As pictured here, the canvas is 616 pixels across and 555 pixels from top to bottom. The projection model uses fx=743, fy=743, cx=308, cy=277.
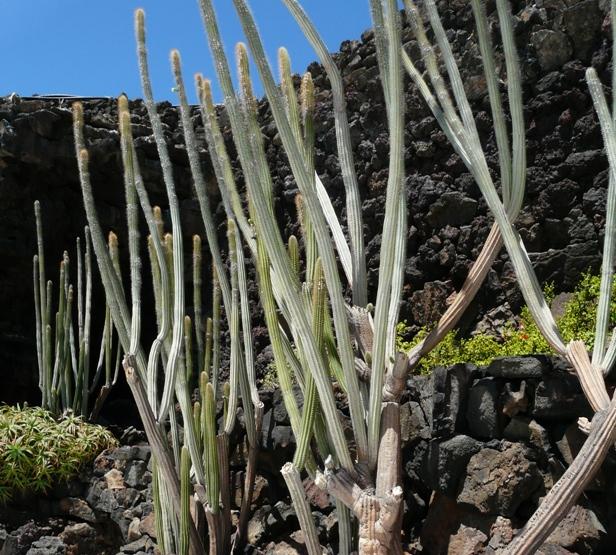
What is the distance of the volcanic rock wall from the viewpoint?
16.8ft

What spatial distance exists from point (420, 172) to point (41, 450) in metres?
3.53

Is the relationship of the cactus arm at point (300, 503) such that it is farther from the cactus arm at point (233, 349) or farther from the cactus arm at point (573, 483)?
the cactus arm at point (233, 349)

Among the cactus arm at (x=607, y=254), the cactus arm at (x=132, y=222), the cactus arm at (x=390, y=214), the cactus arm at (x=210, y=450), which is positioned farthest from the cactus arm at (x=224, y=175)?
the cactus arm at (x=607, y=254)

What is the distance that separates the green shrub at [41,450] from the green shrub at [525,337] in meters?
2.38

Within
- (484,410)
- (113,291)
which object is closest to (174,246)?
(113,291)

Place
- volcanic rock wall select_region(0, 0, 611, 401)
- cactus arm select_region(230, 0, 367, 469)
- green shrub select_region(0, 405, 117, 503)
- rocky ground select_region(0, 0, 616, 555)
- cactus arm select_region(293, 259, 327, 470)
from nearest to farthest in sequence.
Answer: cactus arm select_region(230, 0, 367, 469) < cactus arm select_region(293, 259, 327, 470) < rocky ground select_region(0, 0, 616, 555) < green shrub select_region(0, 405, 117, 503) < volcanic rock wall select_region(0, 0, 611, 401)

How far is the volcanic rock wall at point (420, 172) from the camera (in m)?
5.13

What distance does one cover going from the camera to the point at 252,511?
409cm

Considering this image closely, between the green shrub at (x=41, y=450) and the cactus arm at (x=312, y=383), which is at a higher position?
the cactus arm at (x=312, y=383)

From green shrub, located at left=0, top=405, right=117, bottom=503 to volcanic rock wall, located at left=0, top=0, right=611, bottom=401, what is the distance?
251cm

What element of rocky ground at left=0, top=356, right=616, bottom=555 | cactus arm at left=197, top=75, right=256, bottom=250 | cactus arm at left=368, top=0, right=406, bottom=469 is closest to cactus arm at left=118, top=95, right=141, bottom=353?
cactus arm at left=197, top=75, right=256, bottom=250

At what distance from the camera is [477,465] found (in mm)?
3166

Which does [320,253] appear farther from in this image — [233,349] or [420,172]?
[420,172]

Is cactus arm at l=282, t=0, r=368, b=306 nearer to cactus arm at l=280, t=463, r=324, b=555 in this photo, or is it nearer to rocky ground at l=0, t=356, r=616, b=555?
rocky ground at l=0, t=356, r=616, b=555
